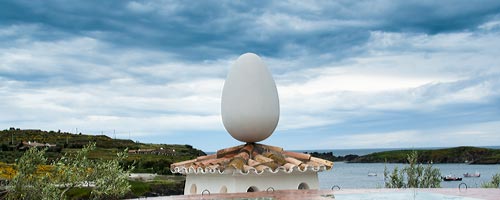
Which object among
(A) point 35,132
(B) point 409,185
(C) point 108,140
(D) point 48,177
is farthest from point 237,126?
(A) point 35,132

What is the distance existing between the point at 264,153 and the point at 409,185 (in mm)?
9307

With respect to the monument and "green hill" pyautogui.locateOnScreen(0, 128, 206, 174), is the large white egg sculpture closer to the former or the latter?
the monument

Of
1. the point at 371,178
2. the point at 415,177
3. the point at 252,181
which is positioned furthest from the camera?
the point at 371,178

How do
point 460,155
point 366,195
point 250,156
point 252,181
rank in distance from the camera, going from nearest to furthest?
1. point 366,195
2. point 252,181
3. point 250,156
4. point 460,155

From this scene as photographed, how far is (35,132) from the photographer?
110750mm

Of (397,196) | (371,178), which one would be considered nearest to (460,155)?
(371,178)

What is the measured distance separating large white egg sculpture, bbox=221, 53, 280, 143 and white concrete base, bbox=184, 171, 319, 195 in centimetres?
128

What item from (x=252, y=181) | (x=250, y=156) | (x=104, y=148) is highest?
(x=104, y=148)

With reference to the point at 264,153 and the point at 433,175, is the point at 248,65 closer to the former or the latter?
the point at 264,153

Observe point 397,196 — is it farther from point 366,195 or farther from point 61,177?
point 61,177

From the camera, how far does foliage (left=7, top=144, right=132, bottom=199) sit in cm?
1274

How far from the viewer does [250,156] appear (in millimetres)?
14703

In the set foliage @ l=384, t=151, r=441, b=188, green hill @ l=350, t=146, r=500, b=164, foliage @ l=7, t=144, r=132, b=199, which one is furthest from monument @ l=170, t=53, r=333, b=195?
green hill @ l=350, t=146, r=500, b=164

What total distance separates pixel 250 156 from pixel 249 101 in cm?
144
